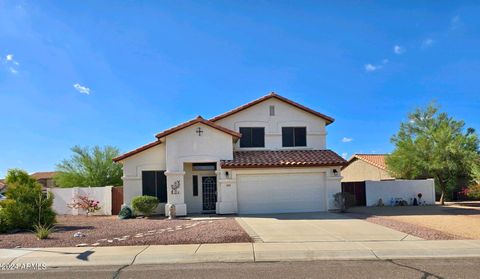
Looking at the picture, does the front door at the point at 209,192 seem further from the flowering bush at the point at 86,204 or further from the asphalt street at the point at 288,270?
the asphalt street at the point at 288,270

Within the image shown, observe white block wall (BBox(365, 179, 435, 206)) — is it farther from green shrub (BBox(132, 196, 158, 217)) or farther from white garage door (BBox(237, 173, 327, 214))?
green shrub (BBox(132, 196, 158, 217))

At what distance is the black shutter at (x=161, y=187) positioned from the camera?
2144 centimetres

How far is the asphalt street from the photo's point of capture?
8.02m

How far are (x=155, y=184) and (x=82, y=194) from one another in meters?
5.41

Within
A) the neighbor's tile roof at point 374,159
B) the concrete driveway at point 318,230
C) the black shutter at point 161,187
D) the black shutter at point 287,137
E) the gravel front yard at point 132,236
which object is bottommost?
the concrete driveway at point 318,230

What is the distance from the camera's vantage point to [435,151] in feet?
89.4

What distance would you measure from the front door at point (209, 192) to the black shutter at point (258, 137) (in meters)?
3.41

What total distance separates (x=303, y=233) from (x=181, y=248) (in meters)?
4.52

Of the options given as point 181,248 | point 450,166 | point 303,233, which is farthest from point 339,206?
point 181,248

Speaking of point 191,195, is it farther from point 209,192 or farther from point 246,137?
point 246,137

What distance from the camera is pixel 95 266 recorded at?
9070 millimetres

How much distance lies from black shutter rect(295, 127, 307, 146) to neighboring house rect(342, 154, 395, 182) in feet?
44.4

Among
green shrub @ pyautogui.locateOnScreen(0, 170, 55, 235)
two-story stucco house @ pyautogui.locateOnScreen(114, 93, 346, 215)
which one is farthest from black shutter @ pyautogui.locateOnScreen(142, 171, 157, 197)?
green shrub @ pyautogui.locateOnScreen(0, 170, 55, 235)

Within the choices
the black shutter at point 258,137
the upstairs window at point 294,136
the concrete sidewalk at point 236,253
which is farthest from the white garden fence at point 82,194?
the concrete sidewalk at point 236,253
